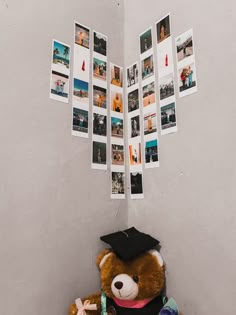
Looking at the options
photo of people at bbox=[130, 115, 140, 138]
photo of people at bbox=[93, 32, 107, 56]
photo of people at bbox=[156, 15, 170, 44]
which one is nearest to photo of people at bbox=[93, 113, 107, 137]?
photo of people at bbox=[130, 115, 140, 138]

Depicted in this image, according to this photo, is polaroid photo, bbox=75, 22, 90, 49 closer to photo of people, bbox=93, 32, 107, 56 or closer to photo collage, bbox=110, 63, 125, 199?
photo of people, bbox=93, 32, 107, 56

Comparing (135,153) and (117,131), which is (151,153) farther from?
(117,131)

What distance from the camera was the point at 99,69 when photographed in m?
1.36

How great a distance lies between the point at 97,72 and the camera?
1.35m

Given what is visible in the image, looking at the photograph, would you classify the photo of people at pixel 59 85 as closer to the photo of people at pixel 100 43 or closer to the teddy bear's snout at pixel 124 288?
the photo of people at pixel 100 43

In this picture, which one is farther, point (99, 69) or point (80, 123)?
point (99, 69)

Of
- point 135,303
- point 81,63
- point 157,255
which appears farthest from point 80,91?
point 135,303

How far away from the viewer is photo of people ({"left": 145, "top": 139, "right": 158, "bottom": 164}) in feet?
3.98

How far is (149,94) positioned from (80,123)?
1.21ft
